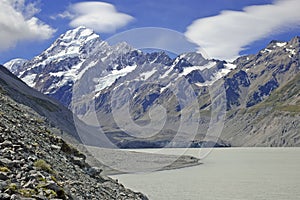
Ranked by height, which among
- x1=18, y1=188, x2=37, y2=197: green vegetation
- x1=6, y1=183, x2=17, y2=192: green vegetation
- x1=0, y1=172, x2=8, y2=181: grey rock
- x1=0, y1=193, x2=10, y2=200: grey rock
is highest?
x1=0, y1=172, x2=8, y2=181: grey rock

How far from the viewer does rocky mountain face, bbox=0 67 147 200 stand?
35.7 feet

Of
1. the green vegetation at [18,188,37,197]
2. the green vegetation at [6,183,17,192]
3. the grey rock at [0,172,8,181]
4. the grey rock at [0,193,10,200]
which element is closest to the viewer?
the grey rock at [0,193,10,200]

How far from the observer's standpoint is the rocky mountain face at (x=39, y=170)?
35.7ft

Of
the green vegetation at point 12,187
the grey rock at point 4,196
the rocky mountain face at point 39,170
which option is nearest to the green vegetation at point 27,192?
the rocky mountain face at point 39,170

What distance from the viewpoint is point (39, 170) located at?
45.4 feet

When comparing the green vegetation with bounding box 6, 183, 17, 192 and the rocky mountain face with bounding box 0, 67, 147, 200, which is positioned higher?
the rocky mountain face with bounding box 0, 67, 147, 200

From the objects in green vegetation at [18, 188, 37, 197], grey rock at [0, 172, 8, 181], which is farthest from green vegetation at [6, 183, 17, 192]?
grey rock at [0, 172, 8, 181]

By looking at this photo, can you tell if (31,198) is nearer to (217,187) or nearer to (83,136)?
(217,187)

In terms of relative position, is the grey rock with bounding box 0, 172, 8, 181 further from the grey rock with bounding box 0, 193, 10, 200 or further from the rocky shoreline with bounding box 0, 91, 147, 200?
the grey rock with bounding box 0, 193, 10, 200

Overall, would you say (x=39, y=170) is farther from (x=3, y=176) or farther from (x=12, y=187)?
(x=12, y=187)

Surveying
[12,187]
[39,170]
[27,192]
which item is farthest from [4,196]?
[39,170]

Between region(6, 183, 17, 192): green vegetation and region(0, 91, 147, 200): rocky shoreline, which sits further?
region(0, 91, 147, 200): rocky shoreline

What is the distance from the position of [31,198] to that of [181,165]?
100 meters

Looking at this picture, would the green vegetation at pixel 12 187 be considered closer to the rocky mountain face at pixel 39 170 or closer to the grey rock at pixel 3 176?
the rocky mountain face at pixel 39 170
